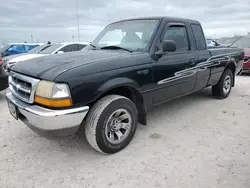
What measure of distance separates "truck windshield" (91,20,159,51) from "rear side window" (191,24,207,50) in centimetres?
113

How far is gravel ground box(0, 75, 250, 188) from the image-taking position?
2.28 meters

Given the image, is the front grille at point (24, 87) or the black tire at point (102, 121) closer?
the front grille at point (24, 87)

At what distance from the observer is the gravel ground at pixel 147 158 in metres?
2.28

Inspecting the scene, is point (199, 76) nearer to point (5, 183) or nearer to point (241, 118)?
point (241, 118)

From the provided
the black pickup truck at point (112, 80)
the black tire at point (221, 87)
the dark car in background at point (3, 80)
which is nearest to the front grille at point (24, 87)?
Result: the black pickup truck at point (112, 80)

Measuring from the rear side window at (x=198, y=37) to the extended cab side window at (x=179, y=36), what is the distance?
0.31m

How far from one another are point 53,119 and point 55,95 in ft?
0.84

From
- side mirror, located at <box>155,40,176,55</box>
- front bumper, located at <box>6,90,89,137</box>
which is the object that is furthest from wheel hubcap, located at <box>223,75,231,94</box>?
front bumper, located at <box>6,90,89,137</box>

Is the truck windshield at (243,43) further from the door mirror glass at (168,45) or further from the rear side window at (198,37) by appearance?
the door mirror glass at (168,45)

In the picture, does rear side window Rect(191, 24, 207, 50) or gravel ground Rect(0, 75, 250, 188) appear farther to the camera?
rear side window Rect(191, 24, 207, 50)

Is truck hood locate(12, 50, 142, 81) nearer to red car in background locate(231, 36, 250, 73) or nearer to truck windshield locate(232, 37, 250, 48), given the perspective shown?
red car in background locate(231, 36, 250, 73)

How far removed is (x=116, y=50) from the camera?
10.9 feet

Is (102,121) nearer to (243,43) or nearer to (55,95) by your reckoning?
(55,95)

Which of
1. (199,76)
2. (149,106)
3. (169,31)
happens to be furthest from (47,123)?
(199,76)
